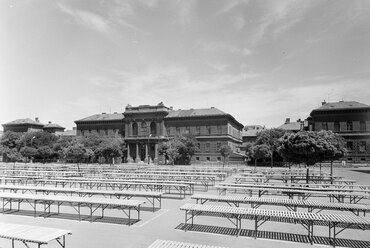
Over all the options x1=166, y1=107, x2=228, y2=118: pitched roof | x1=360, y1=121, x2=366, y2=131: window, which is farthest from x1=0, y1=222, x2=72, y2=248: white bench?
x1=360, y1=121, x2=366, y2=131: window

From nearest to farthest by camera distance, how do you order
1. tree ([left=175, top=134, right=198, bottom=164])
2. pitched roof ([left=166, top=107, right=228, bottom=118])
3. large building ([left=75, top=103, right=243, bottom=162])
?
tree ([left=175, top=134, right=198, bottom=164]) < large building ([left=75, top=103, right=243, bottom=162]) < pitched roof ([left=166, top=107, right=228, bottom=118])

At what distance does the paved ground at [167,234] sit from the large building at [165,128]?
52.2 m

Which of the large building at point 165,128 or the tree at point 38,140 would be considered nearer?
the large building at point 165,128

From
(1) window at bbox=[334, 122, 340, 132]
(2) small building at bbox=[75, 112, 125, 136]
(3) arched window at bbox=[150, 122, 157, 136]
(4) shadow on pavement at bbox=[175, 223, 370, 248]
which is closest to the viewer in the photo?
(4) shadow on pavement at bbox=[175, 223, 370, 248]

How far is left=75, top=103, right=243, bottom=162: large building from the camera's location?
213 feet

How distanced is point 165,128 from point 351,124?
127 ft

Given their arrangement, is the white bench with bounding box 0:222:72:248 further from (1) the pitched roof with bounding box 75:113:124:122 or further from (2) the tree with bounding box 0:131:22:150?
(2) the tree with bounding box 0:131:22:150

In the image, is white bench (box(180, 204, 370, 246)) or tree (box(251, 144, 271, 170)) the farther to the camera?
tree (box(251, 144, 271, 170))

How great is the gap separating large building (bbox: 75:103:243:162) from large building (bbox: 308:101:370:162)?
Result: 18.7 meters

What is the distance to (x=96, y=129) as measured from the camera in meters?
76.2

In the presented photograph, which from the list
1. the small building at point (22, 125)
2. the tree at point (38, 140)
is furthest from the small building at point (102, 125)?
the small building at point (22, 125)

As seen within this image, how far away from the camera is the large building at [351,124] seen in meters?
57.2

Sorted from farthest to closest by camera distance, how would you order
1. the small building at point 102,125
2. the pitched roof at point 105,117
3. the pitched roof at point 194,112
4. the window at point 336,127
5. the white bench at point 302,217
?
the pitched roof at point 105,117 < the small building at point 102,125 < the pitched roof at point 194,112 < the window at point 336,127 < the white bench at point 302,217

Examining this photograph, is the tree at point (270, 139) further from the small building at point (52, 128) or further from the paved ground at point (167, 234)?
the small building at point (52, 128)
